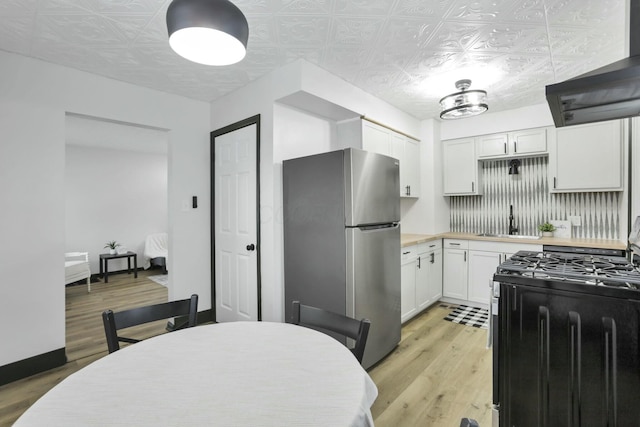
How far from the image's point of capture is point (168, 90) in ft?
10.2

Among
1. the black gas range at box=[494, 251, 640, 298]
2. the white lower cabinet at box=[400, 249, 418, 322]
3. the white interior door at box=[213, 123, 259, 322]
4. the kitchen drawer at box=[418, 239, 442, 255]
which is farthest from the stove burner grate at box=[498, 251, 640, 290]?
the white interior door at box=[213, 123, 259, 322]

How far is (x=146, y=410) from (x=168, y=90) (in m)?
3.09

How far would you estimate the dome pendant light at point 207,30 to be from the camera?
117 centimetres

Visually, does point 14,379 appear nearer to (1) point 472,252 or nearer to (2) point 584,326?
(2) point 584,326

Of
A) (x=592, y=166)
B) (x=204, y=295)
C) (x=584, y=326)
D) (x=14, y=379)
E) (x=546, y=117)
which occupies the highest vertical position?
(x=546, y=117)

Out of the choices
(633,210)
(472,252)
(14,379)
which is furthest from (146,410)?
(633,210)

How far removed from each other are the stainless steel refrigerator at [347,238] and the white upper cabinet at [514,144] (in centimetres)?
198

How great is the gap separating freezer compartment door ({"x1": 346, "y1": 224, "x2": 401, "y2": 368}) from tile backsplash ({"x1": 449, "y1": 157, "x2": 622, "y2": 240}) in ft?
7.21

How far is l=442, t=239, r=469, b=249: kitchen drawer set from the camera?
384 centimetres

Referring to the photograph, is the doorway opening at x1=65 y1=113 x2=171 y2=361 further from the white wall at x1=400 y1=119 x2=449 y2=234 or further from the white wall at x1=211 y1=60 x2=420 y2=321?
the white wall at x1=400 y1=119 x2=449 y2=234

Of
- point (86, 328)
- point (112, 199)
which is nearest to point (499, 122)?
point (86, 328)

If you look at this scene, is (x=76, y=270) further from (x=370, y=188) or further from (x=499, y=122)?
(x=499, y=122)

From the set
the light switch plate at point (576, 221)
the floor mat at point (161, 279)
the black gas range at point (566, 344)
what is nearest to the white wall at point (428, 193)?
the light switch plate at point (576, 221)

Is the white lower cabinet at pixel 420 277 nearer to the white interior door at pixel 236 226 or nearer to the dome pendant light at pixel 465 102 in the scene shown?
the dome pendant light at pixel 465 102
